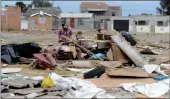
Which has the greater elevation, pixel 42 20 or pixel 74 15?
pixel 74 15

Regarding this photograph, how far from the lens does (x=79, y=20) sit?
231ft

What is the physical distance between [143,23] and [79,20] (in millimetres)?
11843

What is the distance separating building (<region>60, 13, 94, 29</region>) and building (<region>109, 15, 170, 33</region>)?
461 cm

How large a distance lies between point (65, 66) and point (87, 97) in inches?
202

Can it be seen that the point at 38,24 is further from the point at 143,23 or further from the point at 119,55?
the point at 119,55

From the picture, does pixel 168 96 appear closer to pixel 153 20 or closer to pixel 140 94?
pixel 140 94

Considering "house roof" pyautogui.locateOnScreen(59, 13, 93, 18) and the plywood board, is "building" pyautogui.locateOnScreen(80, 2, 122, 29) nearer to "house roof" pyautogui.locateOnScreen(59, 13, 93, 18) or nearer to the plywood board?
"house roof" pyautogui.locateOnScreen(59, 13, 93, 18)

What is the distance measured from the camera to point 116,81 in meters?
10.4

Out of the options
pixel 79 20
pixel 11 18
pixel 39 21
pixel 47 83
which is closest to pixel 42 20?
pixel 39 21

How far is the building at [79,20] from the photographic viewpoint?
221 ft

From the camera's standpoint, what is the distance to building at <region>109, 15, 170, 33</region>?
71.2 m

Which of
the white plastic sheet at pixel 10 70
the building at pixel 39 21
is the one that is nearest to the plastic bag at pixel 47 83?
the white plastic sheet at pixel 10 70

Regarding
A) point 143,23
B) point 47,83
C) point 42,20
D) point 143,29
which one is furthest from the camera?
point 143,23

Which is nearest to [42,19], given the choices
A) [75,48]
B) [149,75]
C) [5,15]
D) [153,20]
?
[5,15]
